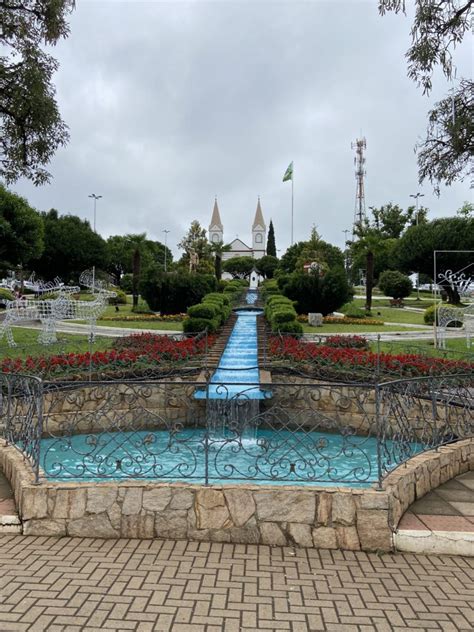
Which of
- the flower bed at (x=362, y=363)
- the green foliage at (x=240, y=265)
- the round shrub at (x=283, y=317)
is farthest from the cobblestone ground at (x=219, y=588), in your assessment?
the green foliage at (x=240, y=265)

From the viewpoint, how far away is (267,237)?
337ft

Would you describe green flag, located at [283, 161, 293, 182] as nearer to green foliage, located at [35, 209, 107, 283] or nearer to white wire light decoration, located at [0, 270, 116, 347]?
green foliage, located at [35, 209, 107, 283]

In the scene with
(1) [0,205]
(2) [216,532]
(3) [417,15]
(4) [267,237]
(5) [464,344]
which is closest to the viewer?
(2) [216,532]

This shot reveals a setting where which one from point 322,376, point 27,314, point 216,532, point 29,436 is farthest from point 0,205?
point 216,532

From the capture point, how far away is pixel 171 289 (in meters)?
25.5

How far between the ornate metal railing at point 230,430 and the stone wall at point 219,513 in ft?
0.73

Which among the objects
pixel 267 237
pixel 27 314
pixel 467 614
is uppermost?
pixel 267 237

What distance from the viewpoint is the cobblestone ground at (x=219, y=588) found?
10.3 feet

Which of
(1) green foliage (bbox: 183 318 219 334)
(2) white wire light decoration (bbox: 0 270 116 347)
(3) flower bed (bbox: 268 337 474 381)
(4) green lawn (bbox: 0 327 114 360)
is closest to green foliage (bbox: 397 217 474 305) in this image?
(1) green foliage (bbox: 183 318 219 334)

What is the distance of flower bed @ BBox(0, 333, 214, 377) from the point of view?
1015 centimetres

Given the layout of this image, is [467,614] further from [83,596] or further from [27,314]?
[27,314]

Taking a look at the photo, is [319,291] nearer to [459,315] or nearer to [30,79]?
[459,315]

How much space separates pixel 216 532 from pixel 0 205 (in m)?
32.5

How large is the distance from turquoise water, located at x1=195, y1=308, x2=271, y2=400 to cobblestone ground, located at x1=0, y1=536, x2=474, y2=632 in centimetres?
325
